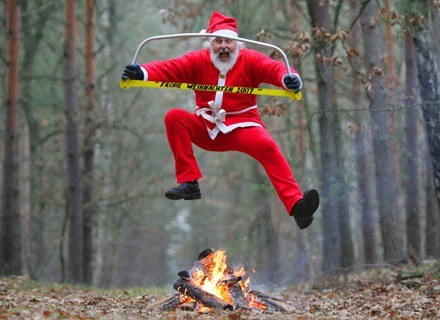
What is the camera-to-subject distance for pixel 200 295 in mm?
9516

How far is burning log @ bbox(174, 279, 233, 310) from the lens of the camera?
368 inches

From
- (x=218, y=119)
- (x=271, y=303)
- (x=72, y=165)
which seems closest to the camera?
(x=218, y=119)

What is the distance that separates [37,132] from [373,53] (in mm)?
13181

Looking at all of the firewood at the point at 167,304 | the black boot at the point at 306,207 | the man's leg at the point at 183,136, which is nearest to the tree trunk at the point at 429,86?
the black boot at the point at 306,207

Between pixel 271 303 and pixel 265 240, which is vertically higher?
pixel 265 240

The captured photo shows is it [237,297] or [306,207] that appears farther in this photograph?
[237,297]

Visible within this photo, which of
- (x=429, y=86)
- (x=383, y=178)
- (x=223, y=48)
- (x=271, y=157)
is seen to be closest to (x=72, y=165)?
(x=383, y=178)

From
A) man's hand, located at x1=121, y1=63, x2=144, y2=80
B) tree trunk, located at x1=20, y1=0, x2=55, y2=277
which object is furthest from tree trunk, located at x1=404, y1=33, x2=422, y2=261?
tree trunk, located at x1=20, y1=0, x2=55, y2=277

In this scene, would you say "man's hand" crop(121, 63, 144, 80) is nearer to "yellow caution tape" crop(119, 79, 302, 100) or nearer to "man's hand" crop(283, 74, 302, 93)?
"yellow caution tape" crop(119, 79, 302, 100)

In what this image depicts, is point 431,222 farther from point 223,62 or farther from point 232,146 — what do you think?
point 223,62

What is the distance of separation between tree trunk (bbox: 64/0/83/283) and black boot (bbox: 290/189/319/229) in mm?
11431

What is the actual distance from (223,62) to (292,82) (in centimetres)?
99

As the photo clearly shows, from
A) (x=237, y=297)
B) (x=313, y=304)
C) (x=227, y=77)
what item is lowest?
(x=313, y=304)

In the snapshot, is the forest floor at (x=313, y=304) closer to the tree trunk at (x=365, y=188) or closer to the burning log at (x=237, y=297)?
the burning log at (x=237, y=297)
